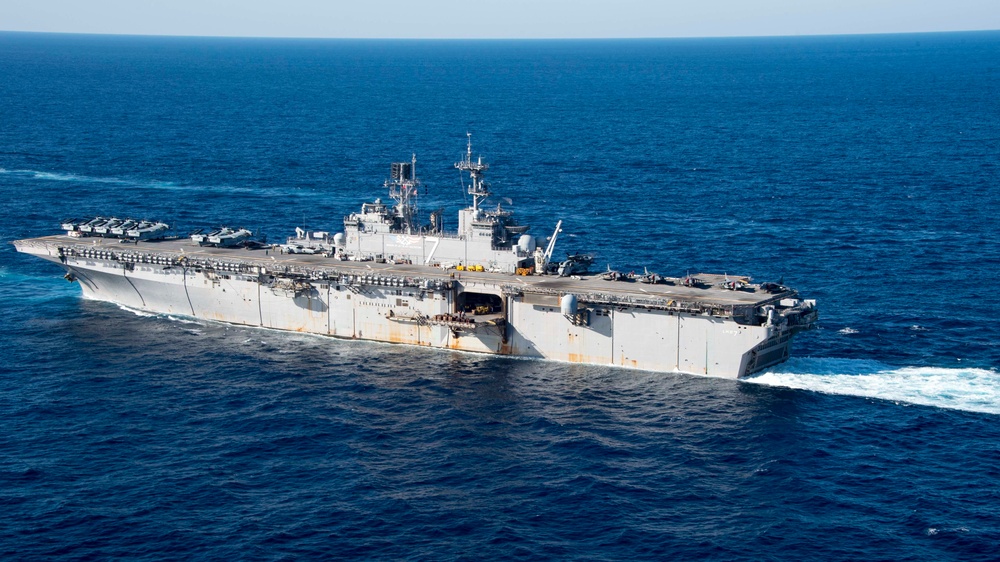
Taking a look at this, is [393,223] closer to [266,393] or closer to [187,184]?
[266,393]

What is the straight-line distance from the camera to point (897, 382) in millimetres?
57812

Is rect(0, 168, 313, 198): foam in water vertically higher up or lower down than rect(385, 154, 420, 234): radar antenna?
lower down

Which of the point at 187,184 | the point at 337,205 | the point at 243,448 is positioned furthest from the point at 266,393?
the point at 187,184

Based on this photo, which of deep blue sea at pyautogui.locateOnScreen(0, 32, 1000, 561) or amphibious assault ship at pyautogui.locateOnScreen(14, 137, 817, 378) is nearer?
deep blue sea at pyautogui.locateOnScreen(0, 32, 1000, 561)

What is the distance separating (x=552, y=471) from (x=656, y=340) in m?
14.0

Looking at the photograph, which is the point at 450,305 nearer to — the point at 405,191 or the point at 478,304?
the point at 478,304

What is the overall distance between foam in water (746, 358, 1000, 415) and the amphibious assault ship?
1.77 m

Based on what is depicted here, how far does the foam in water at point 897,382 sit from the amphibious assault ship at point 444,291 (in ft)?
5.81

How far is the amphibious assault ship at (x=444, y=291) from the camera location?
195 ft

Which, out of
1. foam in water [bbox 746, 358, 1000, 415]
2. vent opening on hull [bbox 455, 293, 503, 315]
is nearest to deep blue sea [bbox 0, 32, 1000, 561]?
foam in water [bbox 746, 358, 1000, 415]

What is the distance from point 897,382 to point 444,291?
2418cm

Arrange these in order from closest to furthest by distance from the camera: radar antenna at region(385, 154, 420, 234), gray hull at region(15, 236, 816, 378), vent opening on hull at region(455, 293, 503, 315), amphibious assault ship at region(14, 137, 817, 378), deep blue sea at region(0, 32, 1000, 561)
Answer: deep blue sea at region(0, 32, 1000, 561), gray hull at region(15, 236, 816, 378), amphibious assault ship at region(14, 137, 817, 378), vent opening on hull at region(455, 293, 503, 315), radar antenna at region(385, 154, 420, 234)

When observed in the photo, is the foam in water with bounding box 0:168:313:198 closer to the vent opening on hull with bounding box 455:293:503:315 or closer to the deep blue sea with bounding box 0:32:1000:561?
the deep blue sea with bounding box 0:32:1000:561

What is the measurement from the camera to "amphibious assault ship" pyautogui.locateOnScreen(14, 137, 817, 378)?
59438 mm
